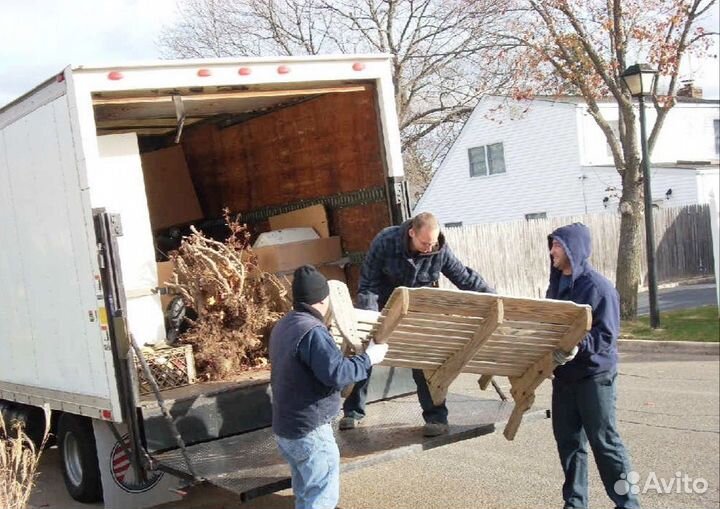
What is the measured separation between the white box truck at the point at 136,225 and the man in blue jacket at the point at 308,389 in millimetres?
417

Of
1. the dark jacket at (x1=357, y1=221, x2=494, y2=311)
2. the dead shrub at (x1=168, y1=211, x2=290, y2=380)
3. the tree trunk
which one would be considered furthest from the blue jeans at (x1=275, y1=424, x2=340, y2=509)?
the tree trunk

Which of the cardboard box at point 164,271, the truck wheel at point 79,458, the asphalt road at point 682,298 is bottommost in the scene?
the asphalt road at point 682,298

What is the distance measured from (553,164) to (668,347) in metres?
15.6

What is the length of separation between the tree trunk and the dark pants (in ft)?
32.4

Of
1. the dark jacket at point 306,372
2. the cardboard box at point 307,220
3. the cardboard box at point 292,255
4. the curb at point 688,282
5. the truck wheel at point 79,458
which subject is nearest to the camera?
the dark jacket at point 306,372

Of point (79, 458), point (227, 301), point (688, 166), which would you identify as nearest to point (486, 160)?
point (688, 166)

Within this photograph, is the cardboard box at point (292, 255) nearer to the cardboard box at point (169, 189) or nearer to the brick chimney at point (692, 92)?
the cardboard box at point (169, 189)

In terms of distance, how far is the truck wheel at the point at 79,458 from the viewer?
6148 mm

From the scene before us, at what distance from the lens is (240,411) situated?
5566mm

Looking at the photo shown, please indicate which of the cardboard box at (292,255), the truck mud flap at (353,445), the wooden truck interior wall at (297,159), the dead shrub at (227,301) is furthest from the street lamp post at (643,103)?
the truck mud flap at (353,445)

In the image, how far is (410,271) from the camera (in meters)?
5.55

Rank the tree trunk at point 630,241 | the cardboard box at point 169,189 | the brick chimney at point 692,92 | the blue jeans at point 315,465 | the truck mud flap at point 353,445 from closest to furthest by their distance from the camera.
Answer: the blue jeans at point 315,465 < the truck mud flap at point 353,445 < the cardboard box at point 169,189 < the tree trunk at point 630,241 < the brick chimney at point 692,92

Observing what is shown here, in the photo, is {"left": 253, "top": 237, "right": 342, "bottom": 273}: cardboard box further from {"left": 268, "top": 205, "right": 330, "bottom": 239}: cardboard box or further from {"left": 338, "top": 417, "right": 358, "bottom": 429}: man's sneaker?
{"left": 338, "top": 417, "right": 358, "bottom": 429}: man's sneaker

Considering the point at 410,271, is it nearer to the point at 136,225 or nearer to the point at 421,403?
the point at 421,403
